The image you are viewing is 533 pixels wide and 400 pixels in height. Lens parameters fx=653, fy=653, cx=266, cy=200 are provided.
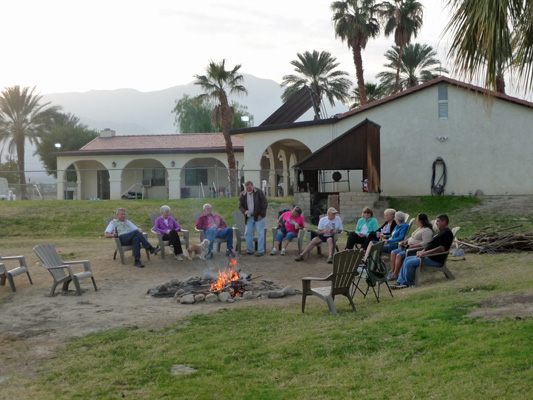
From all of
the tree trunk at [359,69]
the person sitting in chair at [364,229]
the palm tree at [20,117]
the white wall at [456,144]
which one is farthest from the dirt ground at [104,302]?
the palm tree at [20,117]

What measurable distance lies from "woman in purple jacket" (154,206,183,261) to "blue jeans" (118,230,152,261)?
53 centimetres

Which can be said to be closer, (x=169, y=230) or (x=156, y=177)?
(x=169, y=230)

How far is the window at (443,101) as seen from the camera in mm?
28359

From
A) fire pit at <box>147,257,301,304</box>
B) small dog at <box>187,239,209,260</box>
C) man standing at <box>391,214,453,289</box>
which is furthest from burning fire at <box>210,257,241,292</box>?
small dog at <box>187,239,209,260</box>

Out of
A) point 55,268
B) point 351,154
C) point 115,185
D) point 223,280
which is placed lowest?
point 223,280

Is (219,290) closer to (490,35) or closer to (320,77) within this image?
(490,35)

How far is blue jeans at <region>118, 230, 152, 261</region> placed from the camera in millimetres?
13828

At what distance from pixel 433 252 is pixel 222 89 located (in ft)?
83.9

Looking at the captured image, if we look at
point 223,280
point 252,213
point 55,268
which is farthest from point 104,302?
point 252,213

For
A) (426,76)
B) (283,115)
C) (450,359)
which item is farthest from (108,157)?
(450,359)

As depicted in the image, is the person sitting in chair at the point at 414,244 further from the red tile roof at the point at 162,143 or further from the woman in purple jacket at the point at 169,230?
the red tile roof at the point at 162,143

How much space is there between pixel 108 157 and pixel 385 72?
21.0 m

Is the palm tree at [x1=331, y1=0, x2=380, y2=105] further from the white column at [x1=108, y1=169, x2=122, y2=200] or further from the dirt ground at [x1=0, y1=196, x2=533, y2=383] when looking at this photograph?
the dirt ground at [x1=0, y1=196, x2=533, y2=383]

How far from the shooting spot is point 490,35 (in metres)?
6.24
